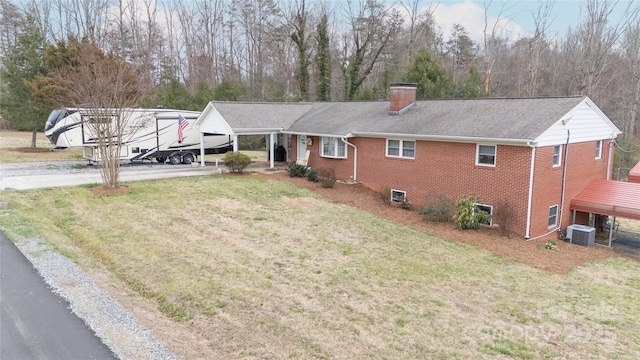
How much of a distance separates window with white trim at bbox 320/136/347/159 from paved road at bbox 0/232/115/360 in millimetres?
14625

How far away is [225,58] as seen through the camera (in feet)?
158

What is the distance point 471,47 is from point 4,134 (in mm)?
48842

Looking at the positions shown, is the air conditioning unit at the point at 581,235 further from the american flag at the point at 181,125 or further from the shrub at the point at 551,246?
the american flag at the point at 181,125

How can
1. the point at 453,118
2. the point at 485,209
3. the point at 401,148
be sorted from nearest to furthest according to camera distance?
the point at 485,209 < the point at 453,118 < the point at 401,148

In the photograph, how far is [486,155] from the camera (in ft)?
51.2

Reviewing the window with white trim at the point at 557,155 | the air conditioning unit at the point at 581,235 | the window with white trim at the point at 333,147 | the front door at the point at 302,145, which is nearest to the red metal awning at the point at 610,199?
the air conditioning unit at the point at 581,235

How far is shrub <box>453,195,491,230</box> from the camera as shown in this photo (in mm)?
15048

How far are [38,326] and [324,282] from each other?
5.18m

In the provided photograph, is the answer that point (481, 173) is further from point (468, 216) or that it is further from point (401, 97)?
point (401, 97)

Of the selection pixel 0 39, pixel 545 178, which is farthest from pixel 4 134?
Result: pixel 545 178

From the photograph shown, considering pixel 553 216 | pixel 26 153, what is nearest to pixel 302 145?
pixel 553 216

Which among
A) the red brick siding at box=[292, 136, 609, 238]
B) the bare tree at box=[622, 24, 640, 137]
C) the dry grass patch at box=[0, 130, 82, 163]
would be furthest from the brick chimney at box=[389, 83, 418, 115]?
the bare tree at box=[622, 24, 640, 137]

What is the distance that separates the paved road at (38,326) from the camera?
19.0 feet

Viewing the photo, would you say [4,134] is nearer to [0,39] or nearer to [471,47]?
[0,39]
